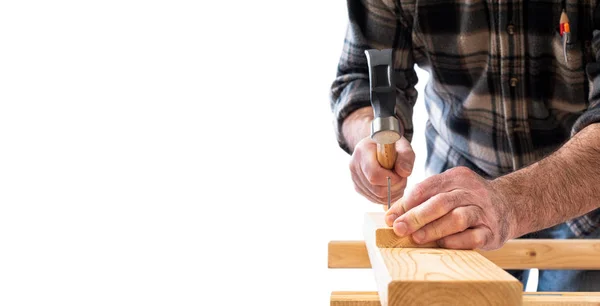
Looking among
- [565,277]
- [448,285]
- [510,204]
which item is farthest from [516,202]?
[565,277]

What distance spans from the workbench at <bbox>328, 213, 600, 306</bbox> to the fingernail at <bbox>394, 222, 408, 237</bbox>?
0.01 meters

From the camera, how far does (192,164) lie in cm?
295

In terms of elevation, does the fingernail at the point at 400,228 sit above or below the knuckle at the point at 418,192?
below

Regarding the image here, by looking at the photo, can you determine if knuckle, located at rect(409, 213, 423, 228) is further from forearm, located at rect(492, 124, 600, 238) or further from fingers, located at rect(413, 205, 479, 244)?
forearm, located at rect(492, 124, 600, 238)

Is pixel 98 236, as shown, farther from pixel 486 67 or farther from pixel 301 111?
pixel 486 67

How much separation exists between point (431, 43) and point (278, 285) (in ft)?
4.89

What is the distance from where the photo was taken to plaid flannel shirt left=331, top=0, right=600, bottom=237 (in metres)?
1.65

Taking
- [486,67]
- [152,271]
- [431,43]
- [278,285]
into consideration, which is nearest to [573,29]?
[486,67]

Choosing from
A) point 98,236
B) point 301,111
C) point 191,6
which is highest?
point 191,6

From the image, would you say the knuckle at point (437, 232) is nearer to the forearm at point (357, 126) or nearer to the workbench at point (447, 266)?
the workbench at point (447, 266)

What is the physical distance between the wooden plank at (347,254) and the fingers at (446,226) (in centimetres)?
51

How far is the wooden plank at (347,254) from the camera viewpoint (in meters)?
1.52

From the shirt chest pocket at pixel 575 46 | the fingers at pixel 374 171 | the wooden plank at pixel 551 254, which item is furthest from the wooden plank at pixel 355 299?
the shirt chest pocket at pixel 575 46

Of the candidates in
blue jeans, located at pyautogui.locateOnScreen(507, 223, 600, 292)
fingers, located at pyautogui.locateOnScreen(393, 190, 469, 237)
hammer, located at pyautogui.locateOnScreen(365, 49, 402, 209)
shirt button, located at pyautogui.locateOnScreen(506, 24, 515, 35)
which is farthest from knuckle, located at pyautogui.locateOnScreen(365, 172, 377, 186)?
blue jeans, located at pyautogui.locateOnScreen(507, 223, 600, 292)
